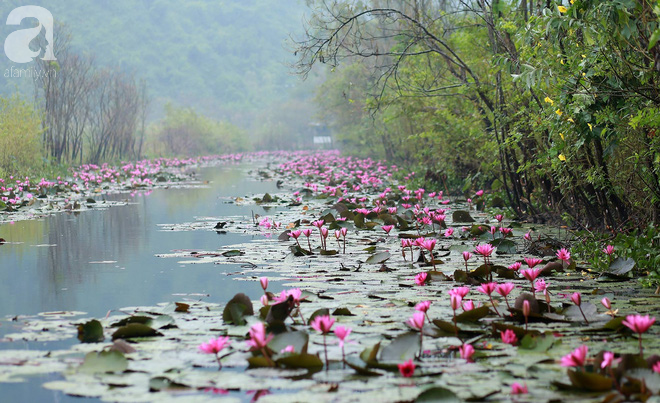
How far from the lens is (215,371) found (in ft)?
9.92

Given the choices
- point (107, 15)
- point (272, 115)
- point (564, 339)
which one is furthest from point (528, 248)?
point (107, 15)

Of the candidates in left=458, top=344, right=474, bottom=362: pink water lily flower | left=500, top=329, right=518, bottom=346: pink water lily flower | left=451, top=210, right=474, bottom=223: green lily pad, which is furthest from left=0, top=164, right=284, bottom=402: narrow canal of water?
left=451, top=210, right=474, bottom=223: green lily pad

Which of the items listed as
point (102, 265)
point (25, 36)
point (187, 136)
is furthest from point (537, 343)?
point (25, 36)

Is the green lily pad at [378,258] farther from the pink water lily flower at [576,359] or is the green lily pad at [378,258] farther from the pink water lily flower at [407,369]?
the pink water lily flower at [576,359]

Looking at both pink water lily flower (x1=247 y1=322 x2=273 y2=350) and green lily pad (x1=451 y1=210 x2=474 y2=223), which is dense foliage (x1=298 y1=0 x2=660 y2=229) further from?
pink water lily flower (x1=247 y1=322 x2=273 y2=350)

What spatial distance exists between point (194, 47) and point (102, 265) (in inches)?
4011

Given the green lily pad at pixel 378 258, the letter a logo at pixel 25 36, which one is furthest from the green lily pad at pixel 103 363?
the letter a logo at pixel 25 36

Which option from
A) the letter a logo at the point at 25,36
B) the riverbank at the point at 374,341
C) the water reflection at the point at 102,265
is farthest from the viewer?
the letter a logo at the point at 25,36

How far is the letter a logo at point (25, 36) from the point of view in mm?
24448

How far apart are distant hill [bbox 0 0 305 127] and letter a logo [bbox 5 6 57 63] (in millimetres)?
14309

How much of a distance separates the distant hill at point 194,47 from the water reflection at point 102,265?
73.8 metres

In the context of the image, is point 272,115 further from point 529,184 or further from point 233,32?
point 529,184

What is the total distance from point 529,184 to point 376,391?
6.38 metres

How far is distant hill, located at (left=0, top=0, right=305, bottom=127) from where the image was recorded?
8981 cm
